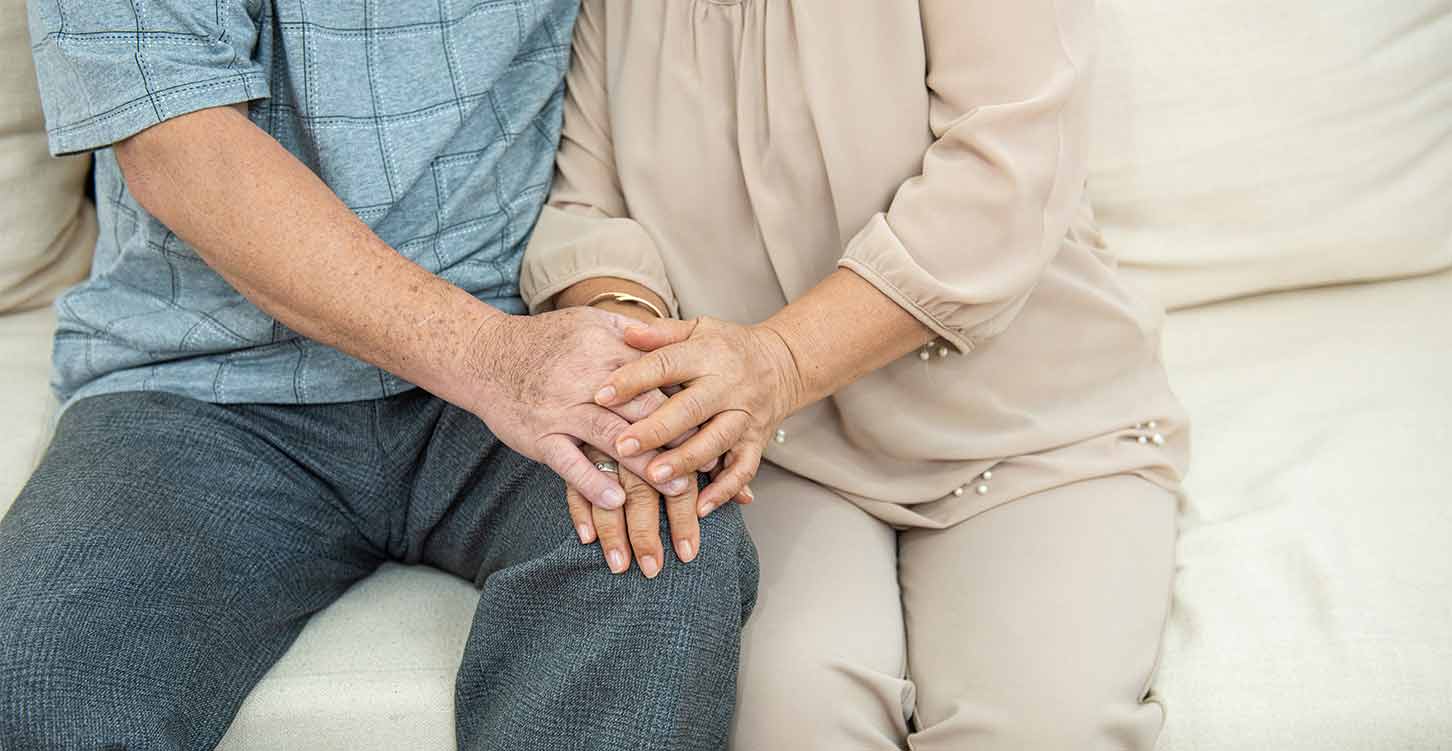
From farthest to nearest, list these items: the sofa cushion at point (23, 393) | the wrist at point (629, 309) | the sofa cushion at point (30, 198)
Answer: the sofa cushion at point (30, 198) < the sofa cushion at point (23, 393) < the wrist at point (629, 309)

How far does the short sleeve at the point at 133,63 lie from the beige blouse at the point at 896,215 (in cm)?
39

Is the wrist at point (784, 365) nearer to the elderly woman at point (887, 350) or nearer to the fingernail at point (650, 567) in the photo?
the elderly woman at point (887, 350)

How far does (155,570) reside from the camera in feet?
4.03

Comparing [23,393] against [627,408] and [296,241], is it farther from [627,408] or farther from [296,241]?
[627,408]

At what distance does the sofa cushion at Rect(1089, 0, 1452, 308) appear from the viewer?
5.55 ft

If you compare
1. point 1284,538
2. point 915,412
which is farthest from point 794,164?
point 1284,538

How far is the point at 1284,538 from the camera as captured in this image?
1422 millimetres

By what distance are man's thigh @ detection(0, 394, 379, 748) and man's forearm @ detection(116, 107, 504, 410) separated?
22 cm

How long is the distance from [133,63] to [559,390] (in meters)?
0.51

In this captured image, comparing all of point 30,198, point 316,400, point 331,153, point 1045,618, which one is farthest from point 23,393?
point 1045,618

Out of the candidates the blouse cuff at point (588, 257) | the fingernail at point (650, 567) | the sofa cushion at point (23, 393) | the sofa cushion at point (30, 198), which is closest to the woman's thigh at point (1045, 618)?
the fingernail at point (650, 567)

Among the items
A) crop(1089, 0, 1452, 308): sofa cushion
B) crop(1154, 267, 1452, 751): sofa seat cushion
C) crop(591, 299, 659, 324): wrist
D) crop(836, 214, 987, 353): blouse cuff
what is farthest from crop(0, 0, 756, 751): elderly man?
crop(1089, 0, 1452, 308): sofa cushion

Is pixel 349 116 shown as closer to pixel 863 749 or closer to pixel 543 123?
pixel 543 123

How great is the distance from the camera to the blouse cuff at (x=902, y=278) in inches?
50.0
